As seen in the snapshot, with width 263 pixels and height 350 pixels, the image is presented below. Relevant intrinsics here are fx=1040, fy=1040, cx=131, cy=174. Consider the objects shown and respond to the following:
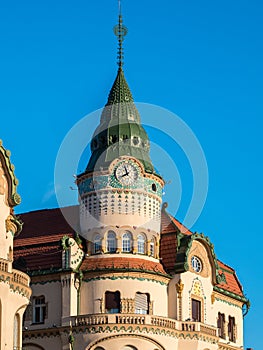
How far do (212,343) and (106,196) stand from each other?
14219mm

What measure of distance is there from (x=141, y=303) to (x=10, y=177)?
55.9 ft

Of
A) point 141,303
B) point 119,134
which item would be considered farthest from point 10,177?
point 119,134

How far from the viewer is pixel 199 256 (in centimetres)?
8375

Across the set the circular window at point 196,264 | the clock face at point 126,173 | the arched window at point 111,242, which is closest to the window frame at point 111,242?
the arched window at point 111,242

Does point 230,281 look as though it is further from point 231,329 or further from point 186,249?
point 186,249

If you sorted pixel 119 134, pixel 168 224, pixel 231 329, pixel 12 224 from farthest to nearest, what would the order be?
pixel 231 329, pixel 168 224, pixel 119 134, pixel 12 224

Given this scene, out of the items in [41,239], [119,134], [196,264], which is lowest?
[196,264]

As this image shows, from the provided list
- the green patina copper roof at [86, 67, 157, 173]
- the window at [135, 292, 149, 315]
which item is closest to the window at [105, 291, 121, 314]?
the window at [135, 292, 149, 315]

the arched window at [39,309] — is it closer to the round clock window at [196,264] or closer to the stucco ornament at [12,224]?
the stucco ornament at [12,224]

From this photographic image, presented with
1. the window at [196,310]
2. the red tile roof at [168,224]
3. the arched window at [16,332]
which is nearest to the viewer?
the arched window at [16,332]

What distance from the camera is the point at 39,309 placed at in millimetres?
79188

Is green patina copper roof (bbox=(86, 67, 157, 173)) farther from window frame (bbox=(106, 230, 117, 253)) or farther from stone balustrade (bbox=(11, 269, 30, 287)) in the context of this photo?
stone balustrade (bbox=(11, 269, 30, 287))

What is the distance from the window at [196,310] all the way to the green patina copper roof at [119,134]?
1103 centimetres

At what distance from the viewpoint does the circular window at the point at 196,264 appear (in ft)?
273
